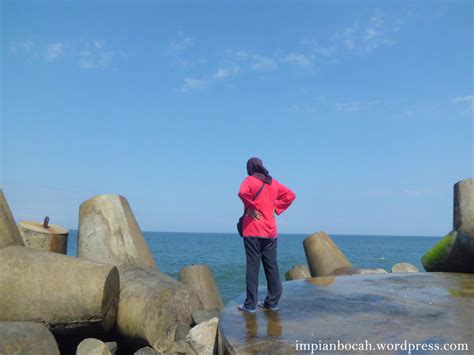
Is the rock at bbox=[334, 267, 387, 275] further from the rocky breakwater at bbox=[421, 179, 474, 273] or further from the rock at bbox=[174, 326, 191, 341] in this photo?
the rock at bbox=[174, 326, 191, 341]

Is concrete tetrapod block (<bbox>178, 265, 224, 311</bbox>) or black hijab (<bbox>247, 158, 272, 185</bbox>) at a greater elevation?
black hijab (<bbox>247, 158, 272, 185</bbox>)

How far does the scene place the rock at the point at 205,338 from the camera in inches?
194

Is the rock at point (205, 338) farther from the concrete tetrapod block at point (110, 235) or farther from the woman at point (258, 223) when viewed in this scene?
the concrete tetrapod block at point (110, 235)

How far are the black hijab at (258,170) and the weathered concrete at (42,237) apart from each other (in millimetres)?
5428

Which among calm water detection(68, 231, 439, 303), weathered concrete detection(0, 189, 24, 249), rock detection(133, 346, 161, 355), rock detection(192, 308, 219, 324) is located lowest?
calm water detection(68, 231, 439, 303)

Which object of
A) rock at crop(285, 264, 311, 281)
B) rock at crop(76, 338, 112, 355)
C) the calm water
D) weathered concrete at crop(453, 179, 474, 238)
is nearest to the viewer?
rock at crop(76, 338, 112, 355)

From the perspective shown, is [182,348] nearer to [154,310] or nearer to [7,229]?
[154,310]

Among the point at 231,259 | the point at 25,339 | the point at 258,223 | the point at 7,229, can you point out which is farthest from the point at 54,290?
Answer: the point at 231,259

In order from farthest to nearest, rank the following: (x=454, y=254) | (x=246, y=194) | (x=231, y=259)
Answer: (x=231, y=259)
(x=454, y=254)
(x=246, y=194)

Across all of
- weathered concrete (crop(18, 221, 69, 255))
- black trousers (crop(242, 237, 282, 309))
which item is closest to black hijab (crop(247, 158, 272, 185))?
black trousers (crop(242, 237, 282, 309))

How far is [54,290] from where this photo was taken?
5691 mm

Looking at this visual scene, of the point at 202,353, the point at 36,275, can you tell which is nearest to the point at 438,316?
the point at 202,353

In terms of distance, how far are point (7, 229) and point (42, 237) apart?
2.04 metres

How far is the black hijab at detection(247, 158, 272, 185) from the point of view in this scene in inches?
189
